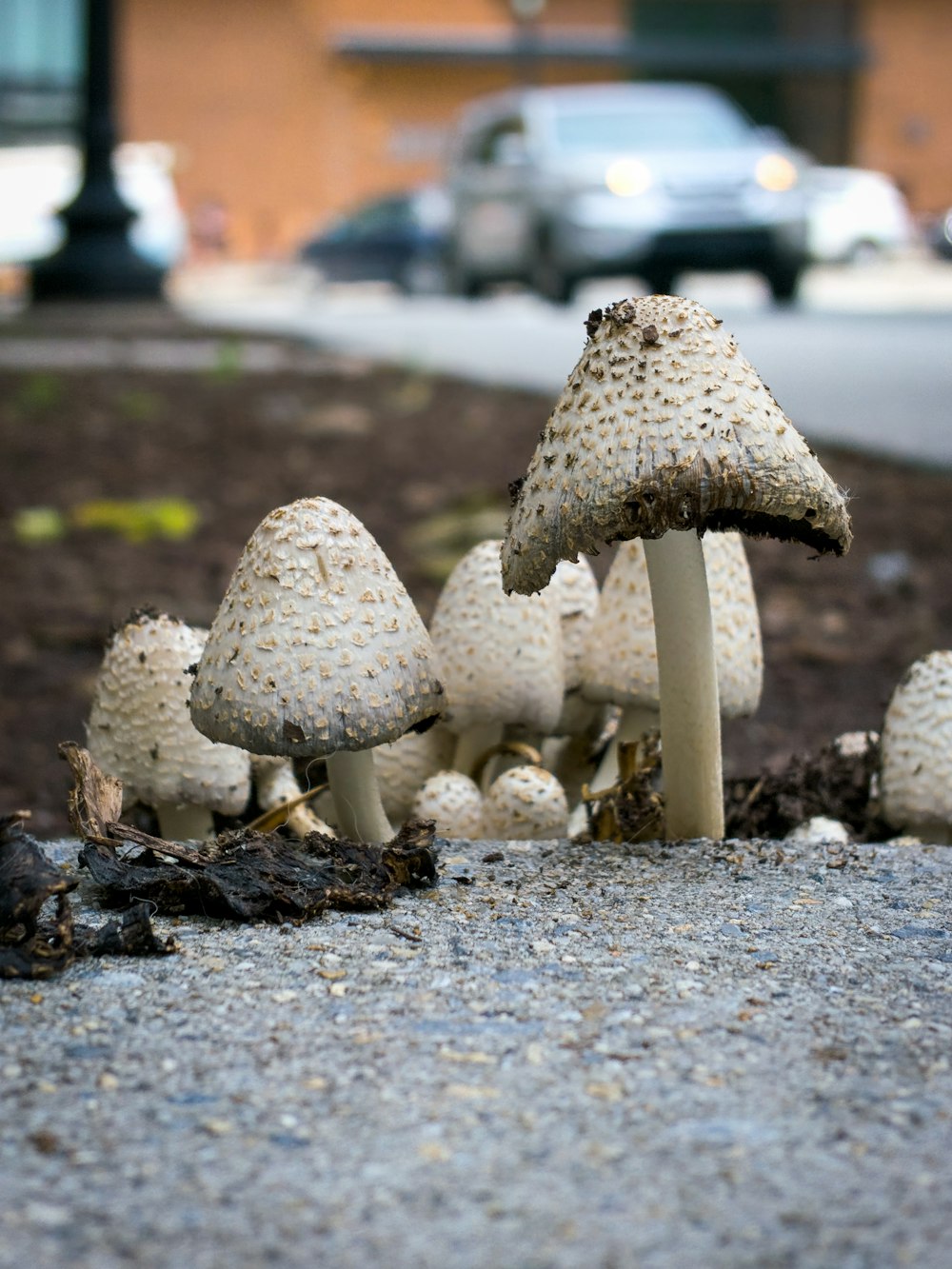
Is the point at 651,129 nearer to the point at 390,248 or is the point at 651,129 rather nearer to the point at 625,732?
the point at 390,248

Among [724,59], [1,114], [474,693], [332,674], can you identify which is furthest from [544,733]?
[724,59]

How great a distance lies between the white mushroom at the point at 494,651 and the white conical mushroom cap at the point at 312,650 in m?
0.36

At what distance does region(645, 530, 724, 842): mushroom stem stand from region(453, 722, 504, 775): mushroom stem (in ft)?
1.33

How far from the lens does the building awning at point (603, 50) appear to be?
1297 inches

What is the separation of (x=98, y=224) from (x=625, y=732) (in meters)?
11.9

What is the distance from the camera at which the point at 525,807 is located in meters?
2.45

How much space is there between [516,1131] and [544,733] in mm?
1214

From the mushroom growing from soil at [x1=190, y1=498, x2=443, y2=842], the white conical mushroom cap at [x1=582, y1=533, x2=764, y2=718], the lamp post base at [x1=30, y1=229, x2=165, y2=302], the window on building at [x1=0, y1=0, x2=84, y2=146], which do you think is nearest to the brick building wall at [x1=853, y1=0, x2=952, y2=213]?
the window on building at [x1=0, y1=0, x2=84, y2=146]

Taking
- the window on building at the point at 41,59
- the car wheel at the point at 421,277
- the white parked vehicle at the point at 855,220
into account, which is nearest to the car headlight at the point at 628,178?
the car wheel at the point at 421,277

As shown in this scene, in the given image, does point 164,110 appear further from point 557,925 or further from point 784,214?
point 557,925

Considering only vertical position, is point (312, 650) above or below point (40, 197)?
below

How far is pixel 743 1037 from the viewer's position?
64.6 inches

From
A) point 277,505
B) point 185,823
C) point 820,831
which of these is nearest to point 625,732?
point 820,831

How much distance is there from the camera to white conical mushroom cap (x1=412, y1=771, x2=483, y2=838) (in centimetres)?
249
